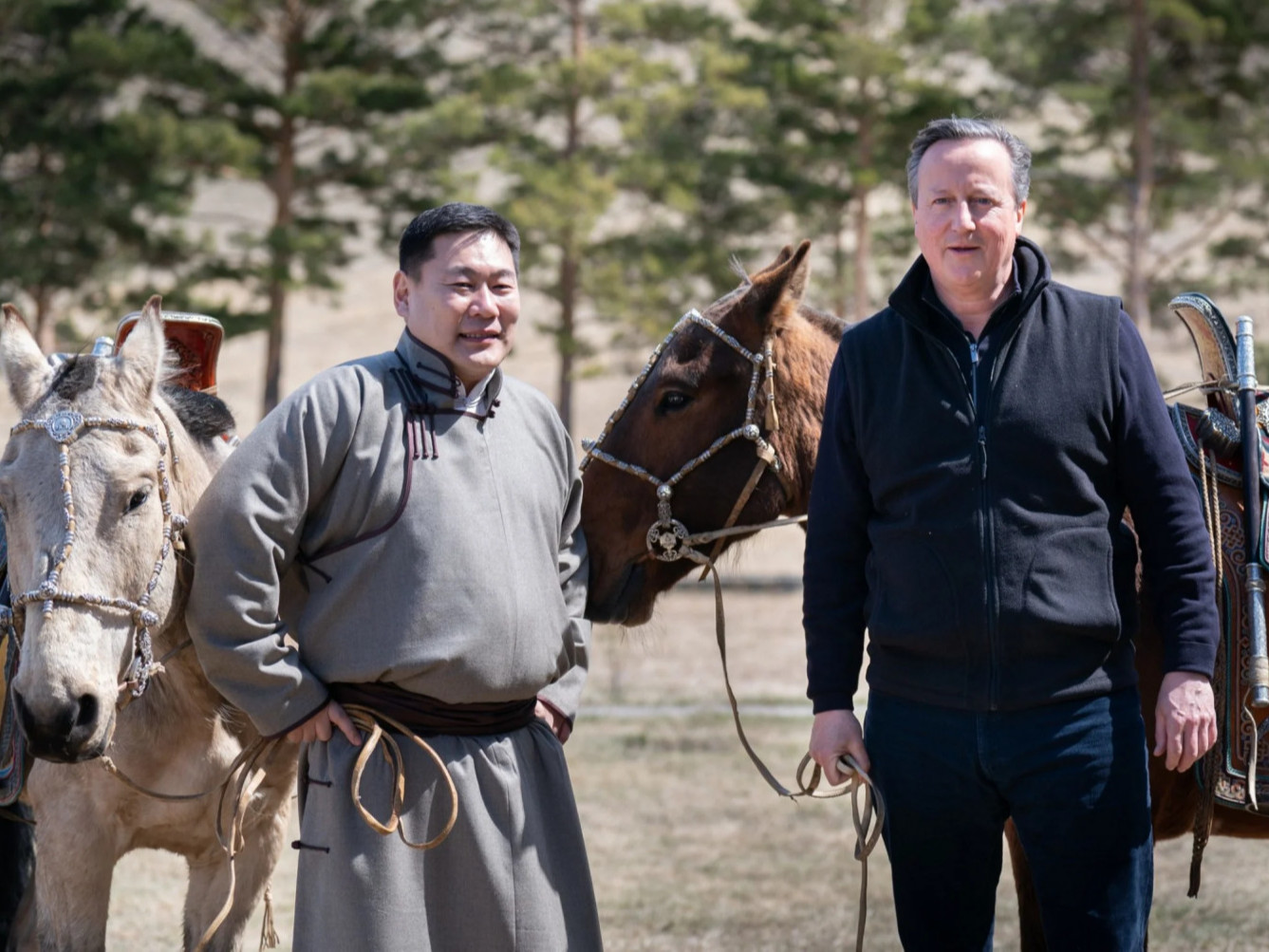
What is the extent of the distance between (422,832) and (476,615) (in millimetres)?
506

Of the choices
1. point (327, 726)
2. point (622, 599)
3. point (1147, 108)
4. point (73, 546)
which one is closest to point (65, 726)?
point (73, 546)

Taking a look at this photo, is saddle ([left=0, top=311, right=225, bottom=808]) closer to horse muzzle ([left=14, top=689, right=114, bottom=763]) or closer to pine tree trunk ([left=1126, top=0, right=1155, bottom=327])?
horse muzzle ([left=14, top=689, right=114, bottom=763])

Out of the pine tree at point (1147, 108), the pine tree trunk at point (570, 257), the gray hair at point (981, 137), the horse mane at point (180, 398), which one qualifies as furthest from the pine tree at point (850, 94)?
the gray hair at point (981, 137)

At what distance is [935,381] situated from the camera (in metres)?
Result: 2.92

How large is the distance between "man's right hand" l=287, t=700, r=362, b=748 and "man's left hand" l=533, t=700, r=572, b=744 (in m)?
0.50

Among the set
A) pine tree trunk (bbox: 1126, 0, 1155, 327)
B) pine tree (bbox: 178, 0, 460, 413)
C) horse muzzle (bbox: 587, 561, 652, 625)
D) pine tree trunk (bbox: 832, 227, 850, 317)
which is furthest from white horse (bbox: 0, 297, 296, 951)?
pine tree trunk (bbox: 832, 227, 850, 317)

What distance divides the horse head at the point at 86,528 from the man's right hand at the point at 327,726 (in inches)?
15.8

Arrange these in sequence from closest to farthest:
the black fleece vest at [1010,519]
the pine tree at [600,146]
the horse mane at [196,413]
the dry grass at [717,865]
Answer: the black fleece vest at [1010,519] < the horse mane at [196,413] < the dry grass at [717,865] < the pine tree at [600,146]

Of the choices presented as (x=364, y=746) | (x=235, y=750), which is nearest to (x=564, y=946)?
(x=364, y=746)

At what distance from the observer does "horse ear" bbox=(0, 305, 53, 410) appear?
10.4ft

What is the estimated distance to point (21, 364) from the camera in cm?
319

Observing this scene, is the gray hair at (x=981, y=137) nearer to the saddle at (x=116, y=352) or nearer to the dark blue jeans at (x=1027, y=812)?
the dark blue jeans at (x=1027, y=812)

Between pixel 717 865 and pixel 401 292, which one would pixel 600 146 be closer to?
pixel 717 865

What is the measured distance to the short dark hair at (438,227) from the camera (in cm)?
313
